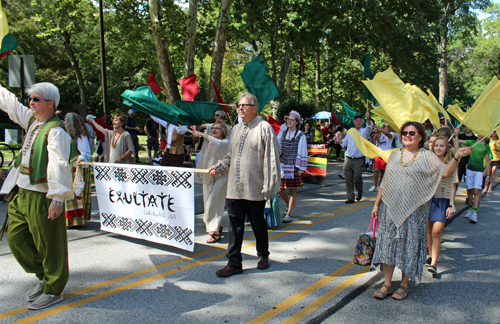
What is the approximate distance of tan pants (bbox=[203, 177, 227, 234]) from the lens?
5695mm

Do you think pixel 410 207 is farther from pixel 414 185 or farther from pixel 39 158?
pixel 39 158

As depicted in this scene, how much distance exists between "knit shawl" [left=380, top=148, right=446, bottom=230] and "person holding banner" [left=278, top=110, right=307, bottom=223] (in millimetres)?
3260

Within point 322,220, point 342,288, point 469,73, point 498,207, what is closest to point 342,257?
point 342,288

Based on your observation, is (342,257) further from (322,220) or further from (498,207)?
(498,207)

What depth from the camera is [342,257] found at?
16.8 ft

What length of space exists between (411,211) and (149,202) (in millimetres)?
3011

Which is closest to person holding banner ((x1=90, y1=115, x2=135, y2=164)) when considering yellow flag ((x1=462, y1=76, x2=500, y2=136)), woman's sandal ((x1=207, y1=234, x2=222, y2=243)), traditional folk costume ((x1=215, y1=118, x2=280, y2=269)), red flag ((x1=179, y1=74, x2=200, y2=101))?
red flag ((x1=179, y1=74, x2=200, y2=101))

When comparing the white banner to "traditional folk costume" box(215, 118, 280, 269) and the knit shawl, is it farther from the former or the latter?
the knit shawl

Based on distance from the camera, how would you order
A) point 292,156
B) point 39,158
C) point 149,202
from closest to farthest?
point 39,158 → point 149,202 → point 292,156

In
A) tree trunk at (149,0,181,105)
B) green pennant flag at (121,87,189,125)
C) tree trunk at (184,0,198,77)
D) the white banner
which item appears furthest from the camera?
tree trunk at (184,0,198,77)

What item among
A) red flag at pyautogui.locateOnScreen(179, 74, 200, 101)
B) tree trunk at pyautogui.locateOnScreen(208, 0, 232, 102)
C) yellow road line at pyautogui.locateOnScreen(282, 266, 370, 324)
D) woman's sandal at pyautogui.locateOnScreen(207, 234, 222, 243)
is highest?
tree trunk at pyautogui.locateOnScreen(208, 0, 232, 102)

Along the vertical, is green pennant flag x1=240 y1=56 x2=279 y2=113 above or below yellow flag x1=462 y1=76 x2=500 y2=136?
above

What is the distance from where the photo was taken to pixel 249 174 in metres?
4.35

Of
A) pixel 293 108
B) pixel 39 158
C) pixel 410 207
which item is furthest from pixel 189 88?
pixel 293 108
